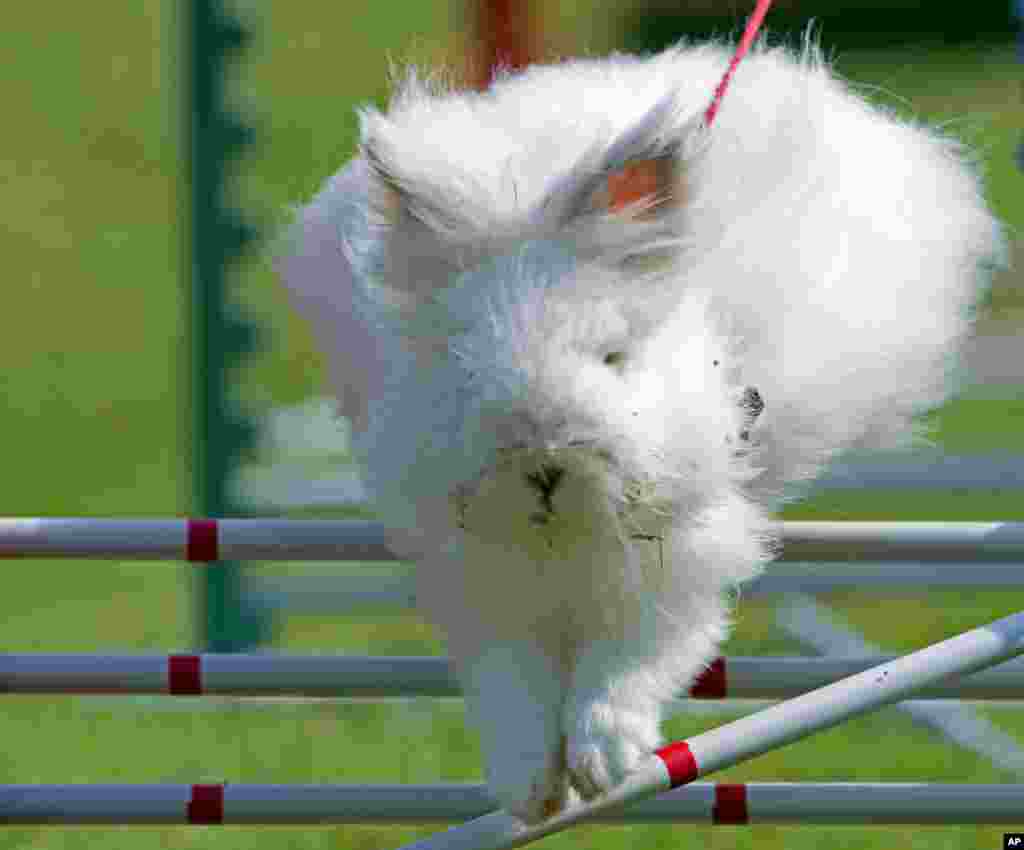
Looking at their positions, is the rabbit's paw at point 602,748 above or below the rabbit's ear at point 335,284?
below

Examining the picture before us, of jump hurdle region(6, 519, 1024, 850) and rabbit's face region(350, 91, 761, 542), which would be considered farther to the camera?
jump hurdle region(6, 519, 1024, 850)

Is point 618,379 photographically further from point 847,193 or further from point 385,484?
point 847,193

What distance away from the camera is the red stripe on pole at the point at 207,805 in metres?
3.40

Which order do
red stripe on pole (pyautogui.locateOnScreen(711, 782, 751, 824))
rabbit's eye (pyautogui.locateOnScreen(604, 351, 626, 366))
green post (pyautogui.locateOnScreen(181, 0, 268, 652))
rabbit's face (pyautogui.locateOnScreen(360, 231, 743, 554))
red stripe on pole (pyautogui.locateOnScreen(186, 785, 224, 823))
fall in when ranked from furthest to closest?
1. green post (pyautogui.locateOnScreen(181, 0, 268, 652))
2. red stripe on pole (pyautogui.locateOnScreen(711, 782, 751, 824))
3. red stripe on pole (pyautogui.locateOnScreen(186, 785, 224, 823))
4. rabbit's eye (pyautogui.locateOnScreen(604, 351, 626, 366))
5. rabbit's face (pyautogui.locateOnScreen(360, 231, 743, 554))

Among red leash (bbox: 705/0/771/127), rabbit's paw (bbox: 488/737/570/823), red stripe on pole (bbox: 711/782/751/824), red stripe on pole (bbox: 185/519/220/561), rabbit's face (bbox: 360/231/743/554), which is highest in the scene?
red leash (bbox: 705/0/771/127)

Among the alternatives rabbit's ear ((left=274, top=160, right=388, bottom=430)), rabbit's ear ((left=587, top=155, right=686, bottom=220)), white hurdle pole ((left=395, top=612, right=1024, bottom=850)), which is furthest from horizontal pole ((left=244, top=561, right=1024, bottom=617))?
rabbit's ear ((left=587, top=155, right=686, bottom=220))

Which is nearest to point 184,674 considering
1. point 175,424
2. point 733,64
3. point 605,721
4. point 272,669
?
point 272,669

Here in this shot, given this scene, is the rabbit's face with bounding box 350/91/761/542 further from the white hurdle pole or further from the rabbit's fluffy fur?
the white hurdle pole

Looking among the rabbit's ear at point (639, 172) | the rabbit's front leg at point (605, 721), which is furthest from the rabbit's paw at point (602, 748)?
the rabbit's ear at point (639, 172)

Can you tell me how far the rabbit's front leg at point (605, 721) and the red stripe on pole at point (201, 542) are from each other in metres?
0.85

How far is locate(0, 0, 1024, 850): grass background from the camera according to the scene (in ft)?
16.0

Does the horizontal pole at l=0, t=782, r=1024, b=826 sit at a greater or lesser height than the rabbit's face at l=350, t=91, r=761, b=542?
lesser

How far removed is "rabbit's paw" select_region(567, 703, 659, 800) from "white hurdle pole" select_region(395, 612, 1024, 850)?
3 cm

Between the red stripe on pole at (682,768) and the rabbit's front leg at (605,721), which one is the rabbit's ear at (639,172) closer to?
the rabbit's front leg at (605,721)
